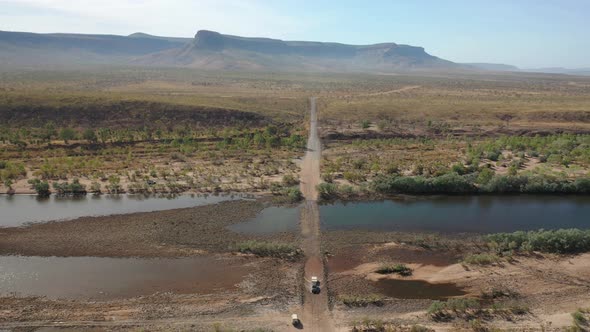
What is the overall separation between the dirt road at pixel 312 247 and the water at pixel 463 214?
1.40m

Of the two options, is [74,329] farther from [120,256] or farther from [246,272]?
[246,272]

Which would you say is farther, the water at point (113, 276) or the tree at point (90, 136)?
the tree at point (90, 136)

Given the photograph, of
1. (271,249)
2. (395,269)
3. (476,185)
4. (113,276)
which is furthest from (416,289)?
(476,185)

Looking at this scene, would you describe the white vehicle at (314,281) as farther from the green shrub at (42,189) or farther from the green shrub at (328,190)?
the green shrub at (42,189)

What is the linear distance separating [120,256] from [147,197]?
12888 millimetres

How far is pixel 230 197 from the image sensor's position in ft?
145

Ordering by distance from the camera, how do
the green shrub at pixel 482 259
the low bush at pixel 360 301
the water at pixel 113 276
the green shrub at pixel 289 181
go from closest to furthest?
the low bush at pixel 360 301, the water at pixel 113 276, the green shrub at pixel 482 259, the green shrub at pixel 289 181

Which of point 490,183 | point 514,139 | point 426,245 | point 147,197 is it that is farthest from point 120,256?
point 514,139

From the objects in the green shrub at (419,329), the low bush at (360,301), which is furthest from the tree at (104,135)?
the green shrub at (419,329)

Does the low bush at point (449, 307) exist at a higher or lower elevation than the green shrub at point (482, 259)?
lower

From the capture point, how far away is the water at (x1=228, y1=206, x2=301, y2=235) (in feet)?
121

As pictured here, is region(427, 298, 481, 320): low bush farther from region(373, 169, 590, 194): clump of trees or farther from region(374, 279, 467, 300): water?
region(373, 169, 590, 194): clump of trees

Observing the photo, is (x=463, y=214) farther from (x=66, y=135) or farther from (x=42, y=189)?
(x=66, y=135)

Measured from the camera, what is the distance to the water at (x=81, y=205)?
1565 inches
